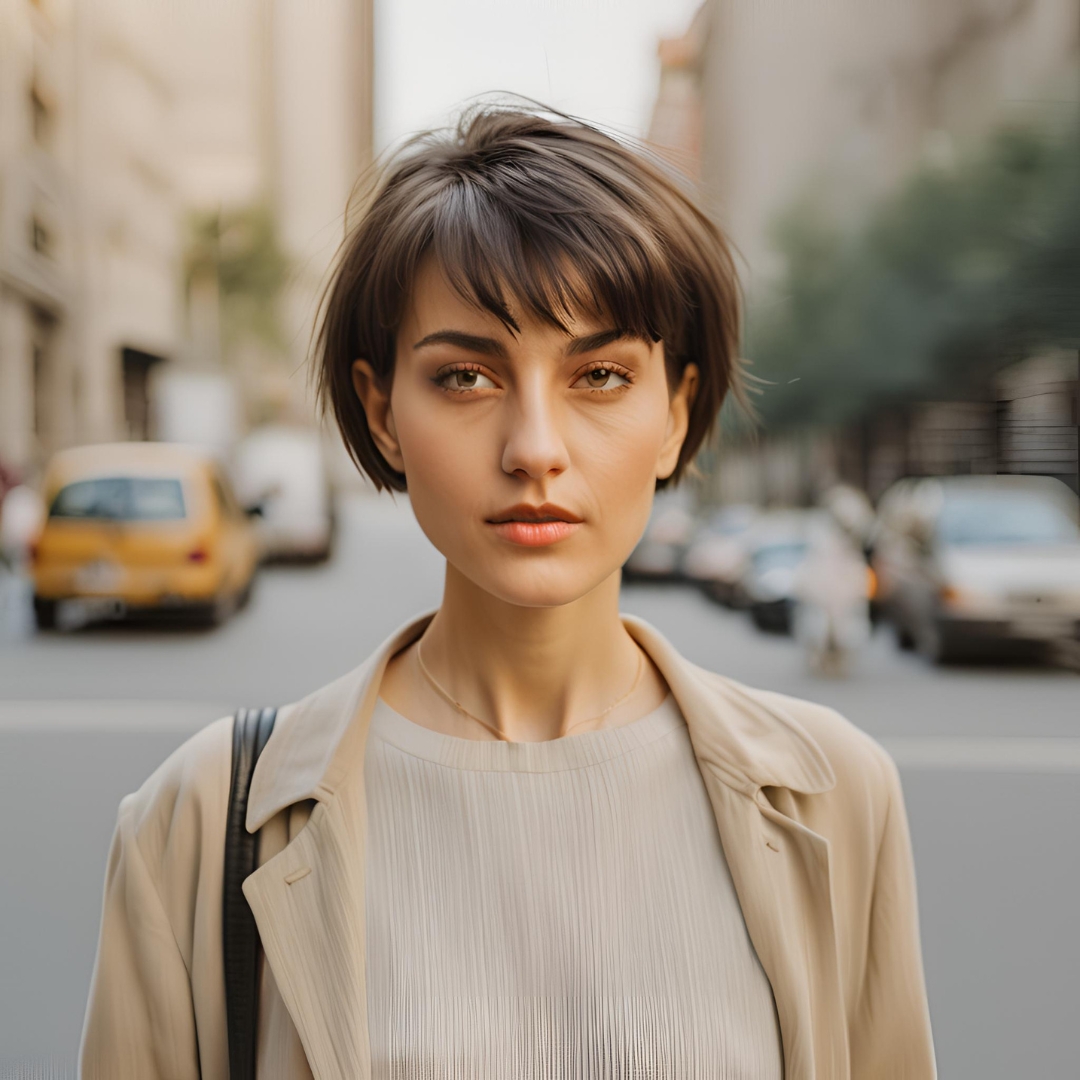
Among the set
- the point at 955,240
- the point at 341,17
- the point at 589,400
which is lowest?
the point at 589,400

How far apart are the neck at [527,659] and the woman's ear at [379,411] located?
0.13 m

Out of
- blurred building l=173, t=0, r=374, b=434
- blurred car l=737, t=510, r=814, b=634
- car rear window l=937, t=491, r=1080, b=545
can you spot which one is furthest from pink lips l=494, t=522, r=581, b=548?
blurred building l=173, t=0, r=374, b=434

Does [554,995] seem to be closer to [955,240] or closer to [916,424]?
[955,240]

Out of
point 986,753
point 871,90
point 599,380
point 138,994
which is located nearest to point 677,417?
point 599,380

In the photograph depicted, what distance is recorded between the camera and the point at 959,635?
313 inches

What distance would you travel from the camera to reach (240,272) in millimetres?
22219

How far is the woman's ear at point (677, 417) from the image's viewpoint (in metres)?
1.13

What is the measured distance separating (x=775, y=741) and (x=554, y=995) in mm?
324

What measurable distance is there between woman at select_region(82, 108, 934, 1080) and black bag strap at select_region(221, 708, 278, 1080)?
0.01 m

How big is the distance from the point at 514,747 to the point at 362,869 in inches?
7.4

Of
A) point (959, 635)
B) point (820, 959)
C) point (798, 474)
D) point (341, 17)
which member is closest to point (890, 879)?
point (820, 959)

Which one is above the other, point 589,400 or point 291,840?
point 589,400

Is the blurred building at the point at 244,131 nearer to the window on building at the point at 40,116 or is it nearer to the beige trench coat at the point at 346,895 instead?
the window on building at the point at 40,116

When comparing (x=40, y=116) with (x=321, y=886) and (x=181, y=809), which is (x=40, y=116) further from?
(x=321, y=886)
